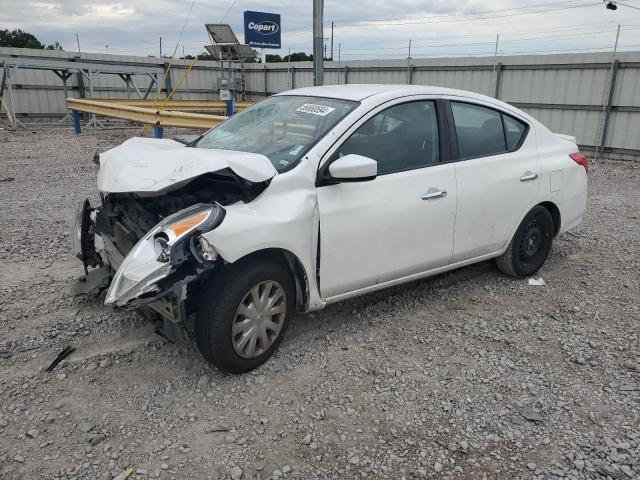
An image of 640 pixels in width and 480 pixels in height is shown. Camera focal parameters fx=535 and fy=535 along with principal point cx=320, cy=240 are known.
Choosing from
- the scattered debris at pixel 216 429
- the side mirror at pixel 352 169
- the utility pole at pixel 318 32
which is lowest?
the scattered debris at pixel 216 429

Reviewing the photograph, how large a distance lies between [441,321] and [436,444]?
4.79 ft

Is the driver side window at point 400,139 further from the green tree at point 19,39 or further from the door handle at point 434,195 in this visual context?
the green tree at point 19,39

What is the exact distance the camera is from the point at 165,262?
9.28 ft

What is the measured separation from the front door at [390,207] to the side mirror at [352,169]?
0.43 feet

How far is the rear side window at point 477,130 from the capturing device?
14.0 ft

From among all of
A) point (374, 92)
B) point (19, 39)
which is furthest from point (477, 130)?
point (19, 39)

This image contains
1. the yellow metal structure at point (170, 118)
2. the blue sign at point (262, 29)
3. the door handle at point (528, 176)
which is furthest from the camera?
the blue sign at point (262, 29)

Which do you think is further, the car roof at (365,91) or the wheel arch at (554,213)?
the wheel arch at (554,213)

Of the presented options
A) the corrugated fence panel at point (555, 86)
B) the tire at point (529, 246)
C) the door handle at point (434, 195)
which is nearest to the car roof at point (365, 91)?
the door handle at point (434, 195)

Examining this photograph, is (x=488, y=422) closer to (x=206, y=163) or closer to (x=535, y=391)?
(x=535, y=391)

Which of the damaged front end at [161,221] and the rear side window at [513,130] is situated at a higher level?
the rear side window at [513,130]

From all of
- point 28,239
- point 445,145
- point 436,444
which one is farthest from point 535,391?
point 28,239

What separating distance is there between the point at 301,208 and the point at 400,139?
3.59ft

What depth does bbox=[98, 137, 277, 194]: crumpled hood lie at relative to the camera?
10.2 ft
